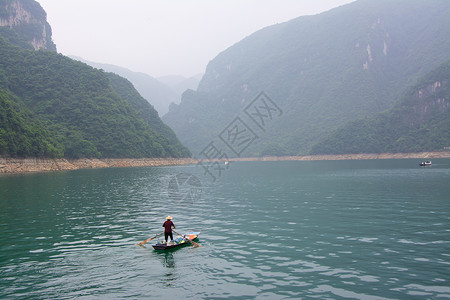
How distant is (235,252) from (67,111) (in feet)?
429

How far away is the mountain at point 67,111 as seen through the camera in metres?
105

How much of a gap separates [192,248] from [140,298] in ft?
24.7

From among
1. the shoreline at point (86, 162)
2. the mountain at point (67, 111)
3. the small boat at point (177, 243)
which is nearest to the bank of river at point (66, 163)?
the shoreline at point (86, 162)

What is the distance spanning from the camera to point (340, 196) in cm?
4184

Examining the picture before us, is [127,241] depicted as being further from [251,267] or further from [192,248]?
[251,267]

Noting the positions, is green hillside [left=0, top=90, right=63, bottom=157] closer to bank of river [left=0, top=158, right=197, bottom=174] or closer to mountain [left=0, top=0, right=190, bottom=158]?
mountain [left=0, top=0, right=190, bottom=158]

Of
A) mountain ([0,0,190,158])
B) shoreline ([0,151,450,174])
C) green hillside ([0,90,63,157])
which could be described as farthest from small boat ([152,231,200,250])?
mountain ([0,0,190,158])

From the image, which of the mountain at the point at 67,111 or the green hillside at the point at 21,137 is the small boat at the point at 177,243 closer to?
the green hillside at the point at 21,137

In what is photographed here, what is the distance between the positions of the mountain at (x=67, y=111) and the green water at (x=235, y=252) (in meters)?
75.8

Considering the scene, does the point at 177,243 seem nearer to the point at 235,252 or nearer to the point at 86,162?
the point at 235,252

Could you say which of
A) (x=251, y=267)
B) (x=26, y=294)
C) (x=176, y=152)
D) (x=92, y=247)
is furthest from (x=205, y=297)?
(x=176, y=152)

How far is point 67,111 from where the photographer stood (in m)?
133

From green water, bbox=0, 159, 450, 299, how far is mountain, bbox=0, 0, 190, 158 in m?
75.8

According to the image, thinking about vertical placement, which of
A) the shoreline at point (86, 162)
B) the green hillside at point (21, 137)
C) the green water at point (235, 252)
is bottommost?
the green water at point (235, 252)
